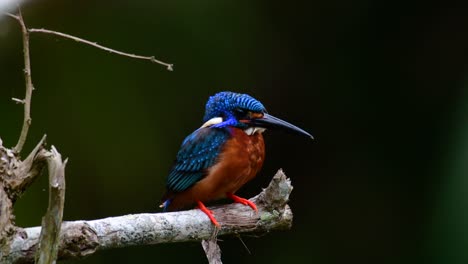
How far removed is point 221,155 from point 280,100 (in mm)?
2030

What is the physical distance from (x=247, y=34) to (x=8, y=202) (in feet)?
10.2

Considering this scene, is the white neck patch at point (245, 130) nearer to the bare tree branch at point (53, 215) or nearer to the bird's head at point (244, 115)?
the bird's head at point (244, 115)

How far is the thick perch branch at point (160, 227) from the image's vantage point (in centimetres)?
244

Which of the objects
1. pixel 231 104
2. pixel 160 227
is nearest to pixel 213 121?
pixel 231 104

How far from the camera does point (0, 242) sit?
7.80ft

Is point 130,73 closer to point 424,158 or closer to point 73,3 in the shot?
point 73,3

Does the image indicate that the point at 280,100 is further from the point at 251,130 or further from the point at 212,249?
the point at 212,249

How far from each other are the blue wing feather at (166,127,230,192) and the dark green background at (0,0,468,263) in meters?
1.79

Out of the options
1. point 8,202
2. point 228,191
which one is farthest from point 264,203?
point 8,202

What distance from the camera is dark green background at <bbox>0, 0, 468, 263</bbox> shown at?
5250 millimetres

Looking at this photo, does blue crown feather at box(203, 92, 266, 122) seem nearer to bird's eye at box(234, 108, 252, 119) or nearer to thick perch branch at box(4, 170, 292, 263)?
bird's eye at box(234, 108, 252, 119)

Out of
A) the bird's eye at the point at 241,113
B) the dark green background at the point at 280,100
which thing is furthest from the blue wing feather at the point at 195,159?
the dark green background at the point at 280,100

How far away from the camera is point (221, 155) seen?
11.6 ft

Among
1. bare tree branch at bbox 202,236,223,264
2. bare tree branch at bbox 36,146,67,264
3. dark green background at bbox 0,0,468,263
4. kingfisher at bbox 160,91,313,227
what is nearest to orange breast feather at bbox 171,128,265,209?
kingfisher at bbox 160,91,313,227
